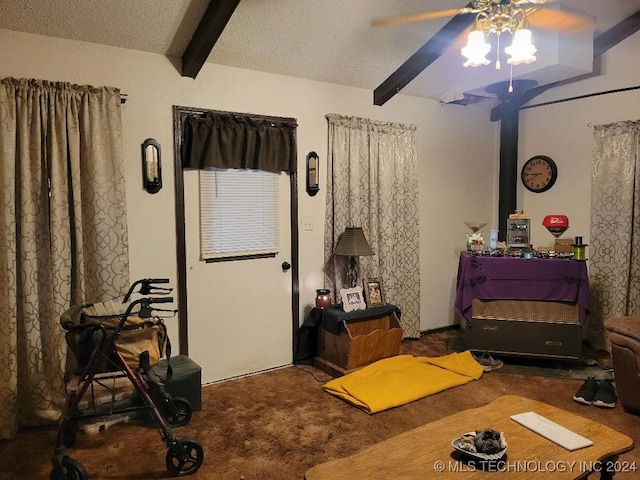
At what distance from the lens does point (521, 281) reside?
3799 mm

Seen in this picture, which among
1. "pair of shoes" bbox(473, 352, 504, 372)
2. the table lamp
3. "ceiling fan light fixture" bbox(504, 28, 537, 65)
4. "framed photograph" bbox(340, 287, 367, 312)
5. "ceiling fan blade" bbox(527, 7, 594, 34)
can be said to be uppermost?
"ceiling fan blade" bbox(527, 7, 594, 34)

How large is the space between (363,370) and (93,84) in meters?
2.88

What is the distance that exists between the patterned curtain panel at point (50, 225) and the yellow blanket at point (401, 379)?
5.86 ft

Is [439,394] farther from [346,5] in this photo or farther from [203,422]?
[346,5]

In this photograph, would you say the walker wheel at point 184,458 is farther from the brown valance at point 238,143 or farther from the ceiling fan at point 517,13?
the ceiling fan at point 517,13

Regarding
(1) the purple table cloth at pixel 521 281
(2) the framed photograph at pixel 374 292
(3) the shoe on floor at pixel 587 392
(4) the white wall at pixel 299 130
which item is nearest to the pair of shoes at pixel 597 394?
(3) the shoe on floor at pixel 587 392

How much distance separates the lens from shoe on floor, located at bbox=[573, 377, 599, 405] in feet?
10.2

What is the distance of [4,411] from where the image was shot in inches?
107

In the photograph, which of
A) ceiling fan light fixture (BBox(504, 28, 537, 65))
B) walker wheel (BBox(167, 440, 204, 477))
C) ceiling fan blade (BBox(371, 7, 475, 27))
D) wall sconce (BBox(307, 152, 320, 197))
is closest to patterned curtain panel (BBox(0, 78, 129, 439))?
walker wheel (BBox(167, 440, 204, 477))

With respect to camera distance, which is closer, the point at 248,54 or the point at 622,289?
the point at 248,54

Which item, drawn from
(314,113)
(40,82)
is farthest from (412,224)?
(40,82)

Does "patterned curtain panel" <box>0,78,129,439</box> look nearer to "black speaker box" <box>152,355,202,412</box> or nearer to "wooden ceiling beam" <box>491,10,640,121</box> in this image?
"black speaker box" <box>152,355,202,412</box>

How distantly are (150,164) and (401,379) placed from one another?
2479 millimetres

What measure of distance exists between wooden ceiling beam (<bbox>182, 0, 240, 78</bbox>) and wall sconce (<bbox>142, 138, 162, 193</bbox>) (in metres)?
0.60
